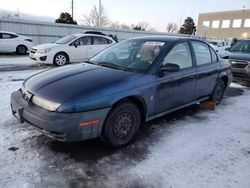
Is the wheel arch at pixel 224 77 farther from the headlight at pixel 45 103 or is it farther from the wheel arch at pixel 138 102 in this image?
the headlight at pixel 45 103

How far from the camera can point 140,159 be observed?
3152 mm

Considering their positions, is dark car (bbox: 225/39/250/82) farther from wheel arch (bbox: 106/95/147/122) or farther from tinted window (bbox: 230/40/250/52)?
wheel arch (bbox: 106/95/147/122)

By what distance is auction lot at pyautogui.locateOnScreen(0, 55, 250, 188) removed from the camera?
2.70m

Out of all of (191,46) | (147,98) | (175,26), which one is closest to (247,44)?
(191,46)

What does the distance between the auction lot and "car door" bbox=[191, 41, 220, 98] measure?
30.6 inches

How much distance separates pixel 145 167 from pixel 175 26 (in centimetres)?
8576

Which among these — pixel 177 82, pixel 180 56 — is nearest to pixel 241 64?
pixel 180 56

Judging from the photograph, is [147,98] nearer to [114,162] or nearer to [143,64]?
[143,64]

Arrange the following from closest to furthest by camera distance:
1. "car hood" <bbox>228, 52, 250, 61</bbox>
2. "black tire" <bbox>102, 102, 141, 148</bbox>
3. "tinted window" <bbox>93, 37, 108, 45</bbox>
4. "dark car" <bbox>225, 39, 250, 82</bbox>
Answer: "black tire" <bbox>102, 102, 141, 148</bbox> → "dark car" <bbox>225, 39, 250, 82</bbox> → "car hood" <bbox>228, 52, 250, 61</bbox> → "tinted window" <bbox>93, 37, 108, 45</bbox>

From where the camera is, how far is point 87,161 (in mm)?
3051

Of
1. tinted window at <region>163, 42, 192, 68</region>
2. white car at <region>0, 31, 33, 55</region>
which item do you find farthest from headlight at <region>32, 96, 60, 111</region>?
white car at <region>0, 31, 33, 55</region>

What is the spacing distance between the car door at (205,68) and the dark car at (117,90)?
20 millimetres

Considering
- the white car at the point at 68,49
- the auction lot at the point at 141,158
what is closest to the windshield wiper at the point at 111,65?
the auction lot at the point at 141,158

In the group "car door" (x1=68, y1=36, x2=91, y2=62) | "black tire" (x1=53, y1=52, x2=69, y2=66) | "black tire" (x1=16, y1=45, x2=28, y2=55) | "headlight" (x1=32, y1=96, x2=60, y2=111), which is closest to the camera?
"headlight" (x1=32, y1=96, x2=60, y2=111)
